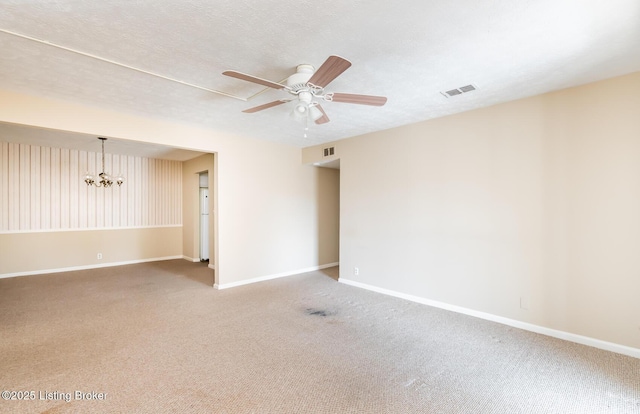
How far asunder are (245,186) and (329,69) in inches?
146

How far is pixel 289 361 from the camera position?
8.64 feet

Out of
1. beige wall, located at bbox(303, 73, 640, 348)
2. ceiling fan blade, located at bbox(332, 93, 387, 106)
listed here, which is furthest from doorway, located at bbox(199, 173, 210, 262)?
ceiling fan blade, located at bbox(332, 93, 387, 106)

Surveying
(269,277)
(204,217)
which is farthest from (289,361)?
(204,217)

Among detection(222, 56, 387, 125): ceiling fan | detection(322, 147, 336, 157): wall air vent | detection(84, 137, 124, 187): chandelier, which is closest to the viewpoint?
detection(222, 56, 387, 125): ceiling fan

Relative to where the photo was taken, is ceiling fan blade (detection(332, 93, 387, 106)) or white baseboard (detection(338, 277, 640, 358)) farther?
white baseboard (detection(338, 277, 640, 358))

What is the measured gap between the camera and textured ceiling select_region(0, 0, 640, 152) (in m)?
1.85

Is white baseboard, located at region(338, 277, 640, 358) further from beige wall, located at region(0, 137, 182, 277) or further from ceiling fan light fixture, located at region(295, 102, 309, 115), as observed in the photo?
beige wall, located at region(0, 137, 182, 277)

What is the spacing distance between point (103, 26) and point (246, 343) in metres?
3.03

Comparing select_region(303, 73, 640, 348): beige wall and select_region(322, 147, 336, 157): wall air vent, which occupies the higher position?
select_region(322, 147, 336, 157): wall air vent

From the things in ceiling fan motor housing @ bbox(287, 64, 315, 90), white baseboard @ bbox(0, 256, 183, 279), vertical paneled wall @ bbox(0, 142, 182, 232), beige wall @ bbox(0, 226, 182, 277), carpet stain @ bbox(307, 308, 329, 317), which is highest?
ceiling fan motor housing @ bbox(287, 64, 315, 90)

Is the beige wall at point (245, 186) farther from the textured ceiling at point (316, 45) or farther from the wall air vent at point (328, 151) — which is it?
the wall air vent at point (328, 151)

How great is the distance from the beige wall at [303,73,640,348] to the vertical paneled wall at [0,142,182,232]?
6156mm

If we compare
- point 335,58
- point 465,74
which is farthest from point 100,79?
point 465,74

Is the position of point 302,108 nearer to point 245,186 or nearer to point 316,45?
point 316,45
